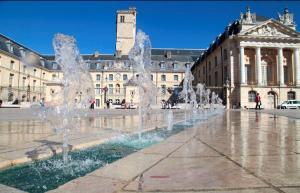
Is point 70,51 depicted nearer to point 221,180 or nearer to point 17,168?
point 17,168

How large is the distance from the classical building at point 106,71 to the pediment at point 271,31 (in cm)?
2058

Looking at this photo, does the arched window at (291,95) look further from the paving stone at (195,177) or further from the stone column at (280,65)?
the paving stone at (195,177)

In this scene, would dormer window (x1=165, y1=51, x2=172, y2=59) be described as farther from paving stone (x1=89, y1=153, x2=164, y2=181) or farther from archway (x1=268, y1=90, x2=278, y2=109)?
paving stone (x1=89, y1=153, x2=164, y2=181)

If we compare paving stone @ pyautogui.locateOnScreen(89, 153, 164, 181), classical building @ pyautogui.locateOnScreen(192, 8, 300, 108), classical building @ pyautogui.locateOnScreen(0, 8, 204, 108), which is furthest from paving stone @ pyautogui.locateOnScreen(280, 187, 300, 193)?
classical building @ pyautogui.locateOnScreen(0, 8, 204, 108)

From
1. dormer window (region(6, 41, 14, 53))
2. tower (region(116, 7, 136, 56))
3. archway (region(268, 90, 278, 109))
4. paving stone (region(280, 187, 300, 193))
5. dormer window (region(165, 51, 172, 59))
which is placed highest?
tower (region(116, 7, 136, 56))

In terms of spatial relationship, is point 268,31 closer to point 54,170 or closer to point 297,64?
point 297,64

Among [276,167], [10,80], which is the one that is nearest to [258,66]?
[10,80]

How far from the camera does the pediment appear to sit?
43.4 metres

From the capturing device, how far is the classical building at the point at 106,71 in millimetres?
49875

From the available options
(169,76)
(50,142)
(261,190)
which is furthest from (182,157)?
(169,76)

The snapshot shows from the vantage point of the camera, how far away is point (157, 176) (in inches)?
92.7

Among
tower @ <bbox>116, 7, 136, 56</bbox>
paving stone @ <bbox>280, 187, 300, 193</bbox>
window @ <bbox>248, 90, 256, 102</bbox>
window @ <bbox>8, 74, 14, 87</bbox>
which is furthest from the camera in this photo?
tower @ <bbox>116, 7, 136, 56</bbox>

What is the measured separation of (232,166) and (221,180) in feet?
1.61

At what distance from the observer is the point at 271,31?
4391 centimetres
